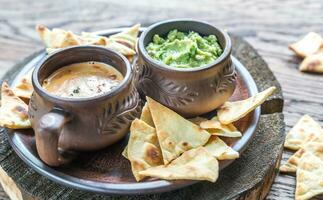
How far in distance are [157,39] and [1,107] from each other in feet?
1.74

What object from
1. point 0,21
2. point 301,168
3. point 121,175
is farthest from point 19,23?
point 301,168

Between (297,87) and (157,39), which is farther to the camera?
(297,87)

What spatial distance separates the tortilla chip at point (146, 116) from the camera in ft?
5.55

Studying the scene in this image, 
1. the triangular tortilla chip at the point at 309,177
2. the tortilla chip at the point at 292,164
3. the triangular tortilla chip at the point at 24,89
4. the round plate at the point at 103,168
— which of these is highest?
the triangular tortilla chip at the point at 24,89

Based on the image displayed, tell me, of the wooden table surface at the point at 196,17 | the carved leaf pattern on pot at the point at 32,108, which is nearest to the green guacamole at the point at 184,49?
the carved leaf pattern on pot at the point at 32,108

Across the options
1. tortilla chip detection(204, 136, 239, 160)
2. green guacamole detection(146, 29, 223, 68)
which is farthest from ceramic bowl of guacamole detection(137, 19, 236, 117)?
tortilla chip detection(204, 136, 239, 160)

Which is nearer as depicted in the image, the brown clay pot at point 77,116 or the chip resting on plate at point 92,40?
the brown clay pot at point 77,116

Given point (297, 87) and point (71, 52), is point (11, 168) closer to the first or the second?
point (71, 52)

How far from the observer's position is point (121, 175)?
1602mm

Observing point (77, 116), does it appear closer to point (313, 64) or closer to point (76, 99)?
point (76, 99)

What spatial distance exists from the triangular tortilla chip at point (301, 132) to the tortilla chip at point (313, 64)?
0.32 meters

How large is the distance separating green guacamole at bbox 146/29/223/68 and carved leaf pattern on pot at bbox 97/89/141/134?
162 mm

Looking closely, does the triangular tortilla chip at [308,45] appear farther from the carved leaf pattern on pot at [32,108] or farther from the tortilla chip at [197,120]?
the carved leaf pattern on pot at [32,108]

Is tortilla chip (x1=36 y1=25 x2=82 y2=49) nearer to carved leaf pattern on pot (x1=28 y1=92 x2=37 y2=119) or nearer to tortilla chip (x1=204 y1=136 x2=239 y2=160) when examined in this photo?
carved leaf pattern on pot (x1=28 y1=92 x2=37 y2=119)
